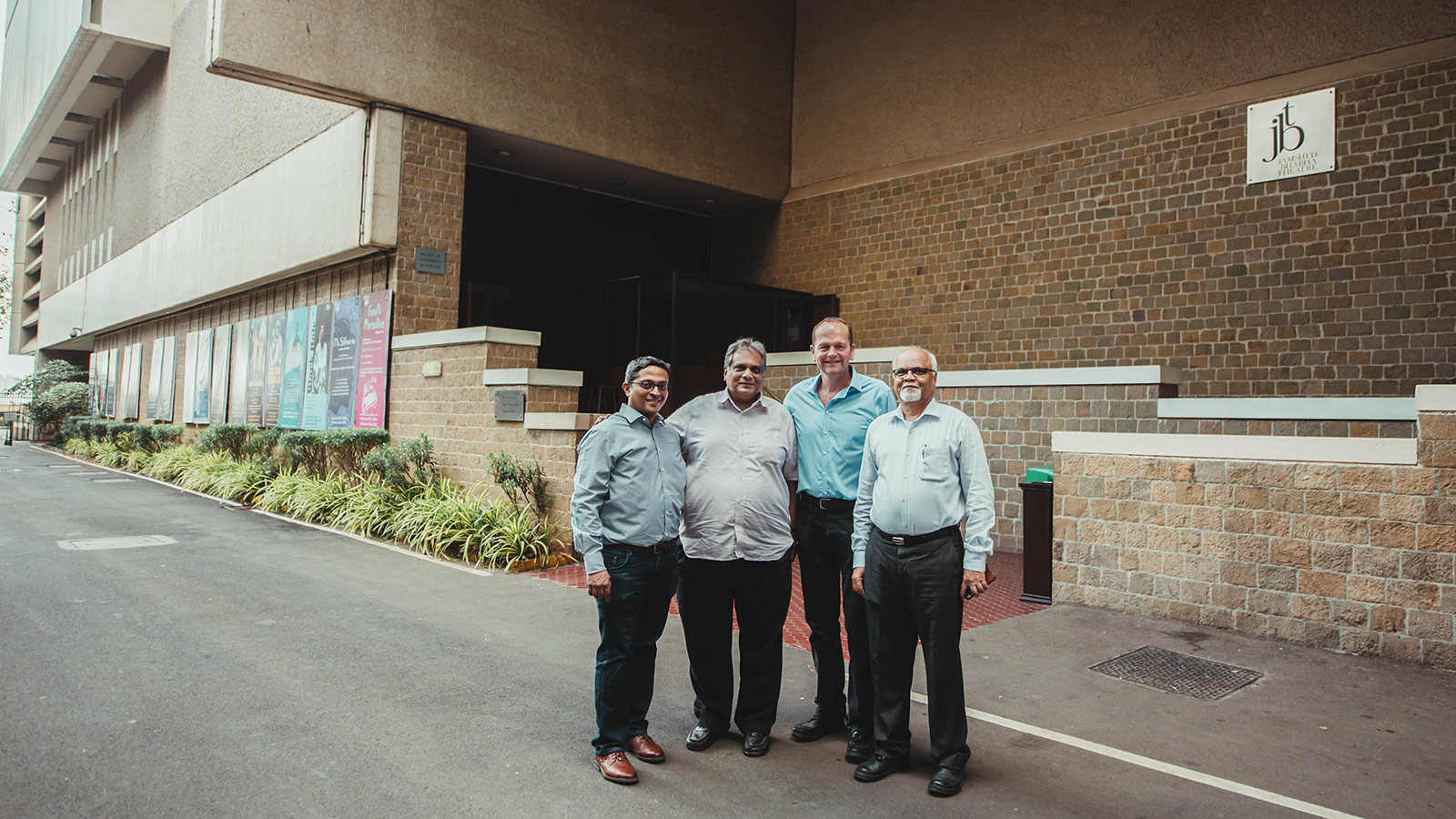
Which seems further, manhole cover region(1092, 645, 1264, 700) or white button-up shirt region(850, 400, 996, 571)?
manhole cover region(1092, 645, 1264, 700)

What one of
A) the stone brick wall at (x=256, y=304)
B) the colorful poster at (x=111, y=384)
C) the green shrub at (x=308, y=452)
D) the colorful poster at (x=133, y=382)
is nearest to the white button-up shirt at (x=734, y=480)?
the stone brick wall at (x=256, y=304)

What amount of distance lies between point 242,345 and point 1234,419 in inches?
755

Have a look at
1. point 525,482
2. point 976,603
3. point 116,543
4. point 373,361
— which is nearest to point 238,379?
point 373,361

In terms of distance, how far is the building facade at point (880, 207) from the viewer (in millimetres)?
10492

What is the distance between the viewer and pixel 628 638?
13.3 feet

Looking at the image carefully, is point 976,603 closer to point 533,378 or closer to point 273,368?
point 533,378

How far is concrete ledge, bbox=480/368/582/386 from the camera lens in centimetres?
1046

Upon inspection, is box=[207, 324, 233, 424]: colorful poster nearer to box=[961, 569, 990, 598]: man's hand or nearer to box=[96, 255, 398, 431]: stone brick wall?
box=[96, 255, 398, 431]: stone brick wall

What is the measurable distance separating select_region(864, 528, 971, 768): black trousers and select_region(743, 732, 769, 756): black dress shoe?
1.72 feet

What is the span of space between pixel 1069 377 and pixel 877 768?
25.2ft

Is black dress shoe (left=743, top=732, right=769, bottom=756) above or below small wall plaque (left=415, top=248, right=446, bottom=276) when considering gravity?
below

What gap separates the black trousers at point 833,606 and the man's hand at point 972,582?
55 cm

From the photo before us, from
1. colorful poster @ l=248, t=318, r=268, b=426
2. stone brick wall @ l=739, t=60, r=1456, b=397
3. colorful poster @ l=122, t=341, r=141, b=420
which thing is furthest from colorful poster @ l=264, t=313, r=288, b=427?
colorful poster @ l=122, t=341, r=141, b=420

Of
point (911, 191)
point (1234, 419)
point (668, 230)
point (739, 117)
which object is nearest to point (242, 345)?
point (668, 230)
